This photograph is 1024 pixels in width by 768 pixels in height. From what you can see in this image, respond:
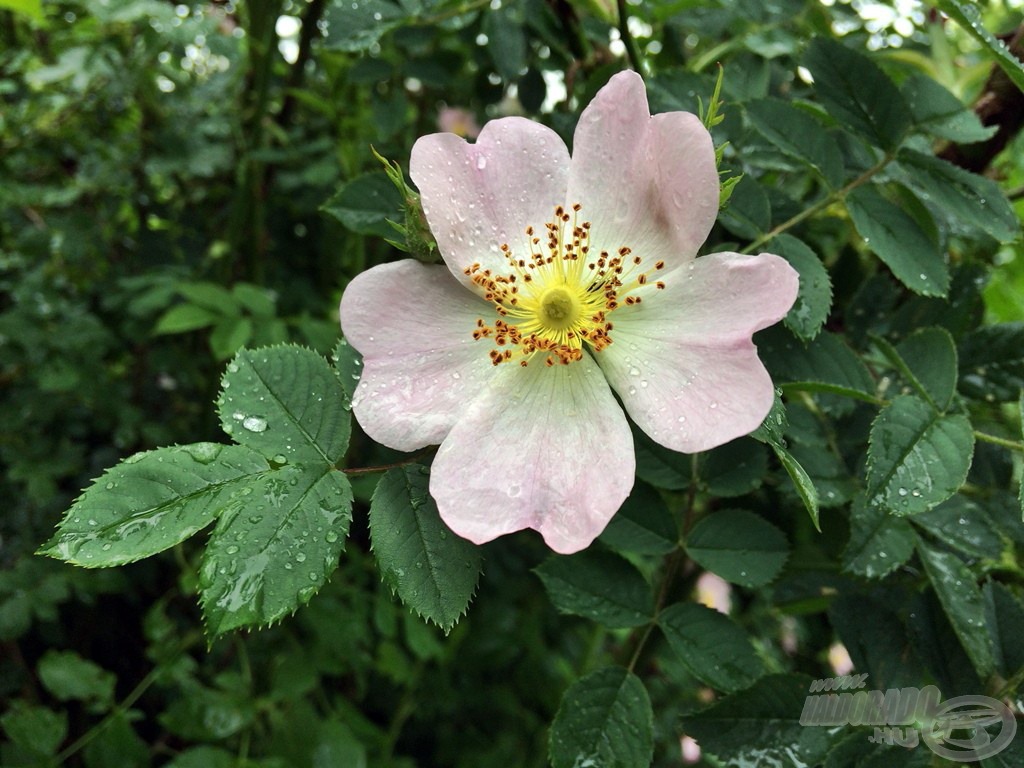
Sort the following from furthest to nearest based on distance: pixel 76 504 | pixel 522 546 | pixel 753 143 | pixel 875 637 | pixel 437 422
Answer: pixel 522 546 < pixel 753 143 < pixel 875 637 < pixel 437 422 < pixel 76 504

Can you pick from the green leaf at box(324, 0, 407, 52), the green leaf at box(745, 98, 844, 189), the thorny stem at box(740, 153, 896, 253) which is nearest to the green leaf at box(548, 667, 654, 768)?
the thorny stem at box(740, 153, 896, 253)

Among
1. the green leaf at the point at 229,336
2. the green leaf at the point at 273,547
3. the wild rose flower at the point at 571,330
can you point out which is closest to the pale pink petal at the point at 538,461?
the wild rose flower at the point at 571,330

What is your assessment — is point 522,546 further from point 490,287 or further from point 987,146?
point 987,146

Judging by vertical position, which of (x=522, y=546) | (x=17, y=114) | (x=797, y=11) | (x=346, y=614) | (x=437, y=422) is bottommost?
(x=522, y=546)

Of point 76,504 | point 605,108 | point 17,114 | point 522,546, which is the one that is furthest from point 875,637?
point 17,114

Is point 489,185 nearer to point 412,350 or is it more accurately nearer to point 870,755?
point 412,350

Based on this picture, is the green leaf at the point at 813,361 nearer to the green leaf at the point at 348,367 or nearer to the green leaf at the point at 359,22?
the green leaf at the point at 348,367

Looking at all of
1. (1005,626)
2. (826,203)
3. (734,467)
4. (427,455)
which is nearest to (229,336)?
(427,455)
